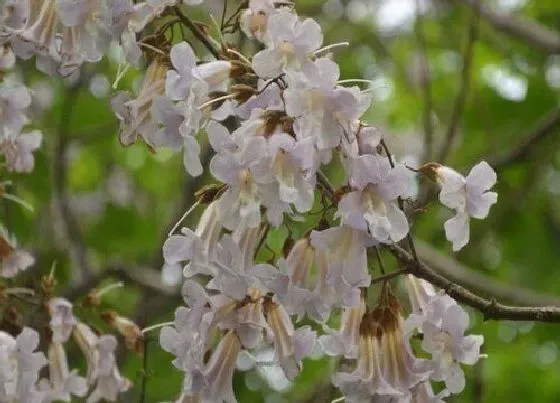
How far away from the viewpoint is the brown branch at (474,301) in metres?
1.21

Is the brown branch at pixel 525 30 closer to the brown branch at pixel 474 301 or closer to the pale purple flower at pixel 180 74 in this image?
the brown branch at pixel 474 301

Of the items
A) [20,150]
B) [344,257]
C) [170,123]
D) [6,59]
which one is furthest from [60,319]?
[344,257]

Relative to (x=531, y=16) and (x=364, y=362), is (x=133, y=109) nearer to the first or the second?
(x=364, y=362)

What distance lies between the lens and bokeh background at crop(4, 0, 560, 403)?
9.35 feet

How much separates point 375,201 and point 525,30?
2.44 meters

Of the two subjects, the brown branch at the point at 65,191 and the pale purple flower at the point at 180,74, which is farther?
the brown branch at the point at 65,191

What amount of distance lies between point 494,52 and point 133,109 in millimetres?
2833

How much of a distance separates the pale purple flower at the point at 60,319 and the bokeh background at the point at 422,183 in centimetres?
78

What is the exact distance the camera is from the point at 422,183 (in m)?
2.60

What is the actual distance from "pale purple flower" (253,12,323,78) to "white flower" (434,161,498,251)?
231 millimetres

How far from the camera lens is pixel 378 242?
1.14 m

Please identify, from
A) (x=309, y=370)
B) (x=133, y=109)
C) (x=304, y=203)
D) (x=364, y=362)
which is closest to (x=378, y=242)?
(x=304, y=203)

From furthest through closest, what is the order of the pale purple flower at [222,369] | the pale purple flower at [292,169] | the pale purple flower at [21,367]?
the pale purple flower at [21,367], the pale purple flower at [222,369], the pale purple flower at [292,169]

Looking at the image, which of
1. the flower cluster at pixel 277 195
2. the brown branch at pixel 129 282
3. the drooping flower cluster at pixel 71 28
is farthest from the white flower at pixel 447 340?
the brown branch at pixel 129 282
